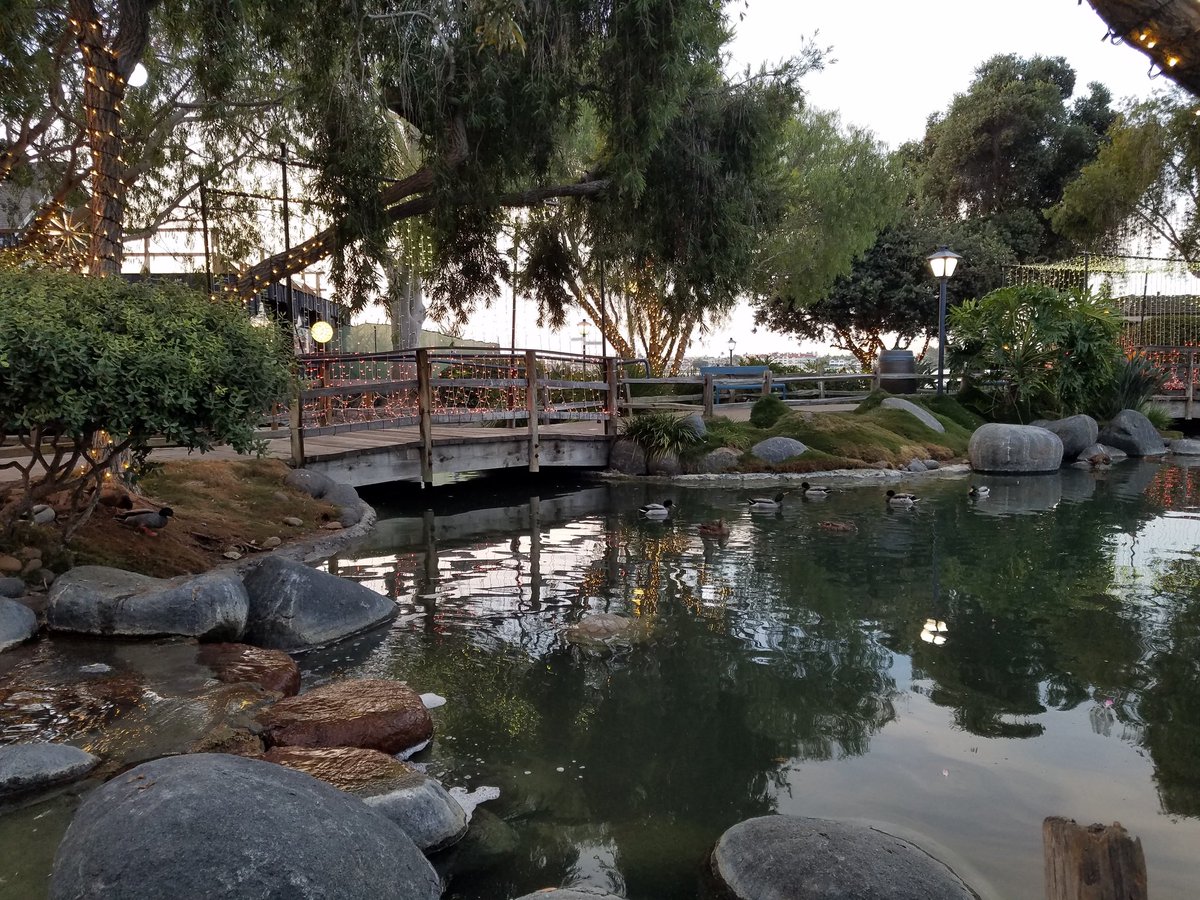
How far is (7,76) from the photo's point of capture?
39.3ft

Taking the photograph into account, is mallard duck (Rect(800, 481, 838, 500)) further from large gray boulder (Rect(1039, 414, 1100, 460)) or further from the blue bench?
large gray boulder (Rect(1039, 414, 1100, 460))

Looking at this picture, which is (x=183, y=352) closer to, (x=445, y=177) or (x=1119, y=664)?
(x=445, y=177)

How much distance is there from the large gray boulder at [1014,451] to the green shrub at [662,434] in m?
5.32

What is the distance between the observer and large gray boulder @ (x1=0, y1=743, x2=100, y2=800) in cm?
425

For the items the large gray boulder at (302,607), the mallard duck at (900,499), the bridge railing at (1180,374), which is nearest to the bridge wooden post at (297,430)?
the large gray boulder at (302,607)

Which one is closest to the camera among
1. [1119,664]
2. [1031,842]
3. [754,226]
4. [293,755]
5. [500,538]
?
[1031,842]

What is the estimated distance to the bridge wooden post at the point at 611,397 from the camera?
16.9 meters

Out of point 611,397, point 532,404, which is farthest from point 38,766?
point 611,397

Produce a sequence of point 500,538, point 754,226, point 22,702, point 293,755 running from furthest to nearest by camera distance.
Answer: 1. point 754,226
2. point 500,538
3. point 22,702
4. point 293,755

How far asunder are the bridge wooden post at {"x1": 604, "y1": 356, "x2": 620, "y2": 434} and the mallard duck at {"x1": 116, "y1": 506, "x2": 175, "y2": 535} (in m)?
9.56

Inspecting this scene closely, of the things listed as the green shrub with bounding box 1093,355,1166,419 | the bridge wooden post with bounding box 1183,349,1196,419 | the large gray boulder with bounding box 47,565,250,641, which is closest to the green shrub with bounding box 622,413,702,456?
the green shrub with bounding box 1093,355,1166,419

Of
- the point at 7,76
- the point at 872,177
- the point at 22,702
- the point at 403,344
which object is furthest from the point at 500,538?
the point at 872,177

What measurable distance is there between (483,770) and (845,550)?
248 inches

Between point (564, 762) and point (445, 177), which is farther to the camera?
point (445, 177)
